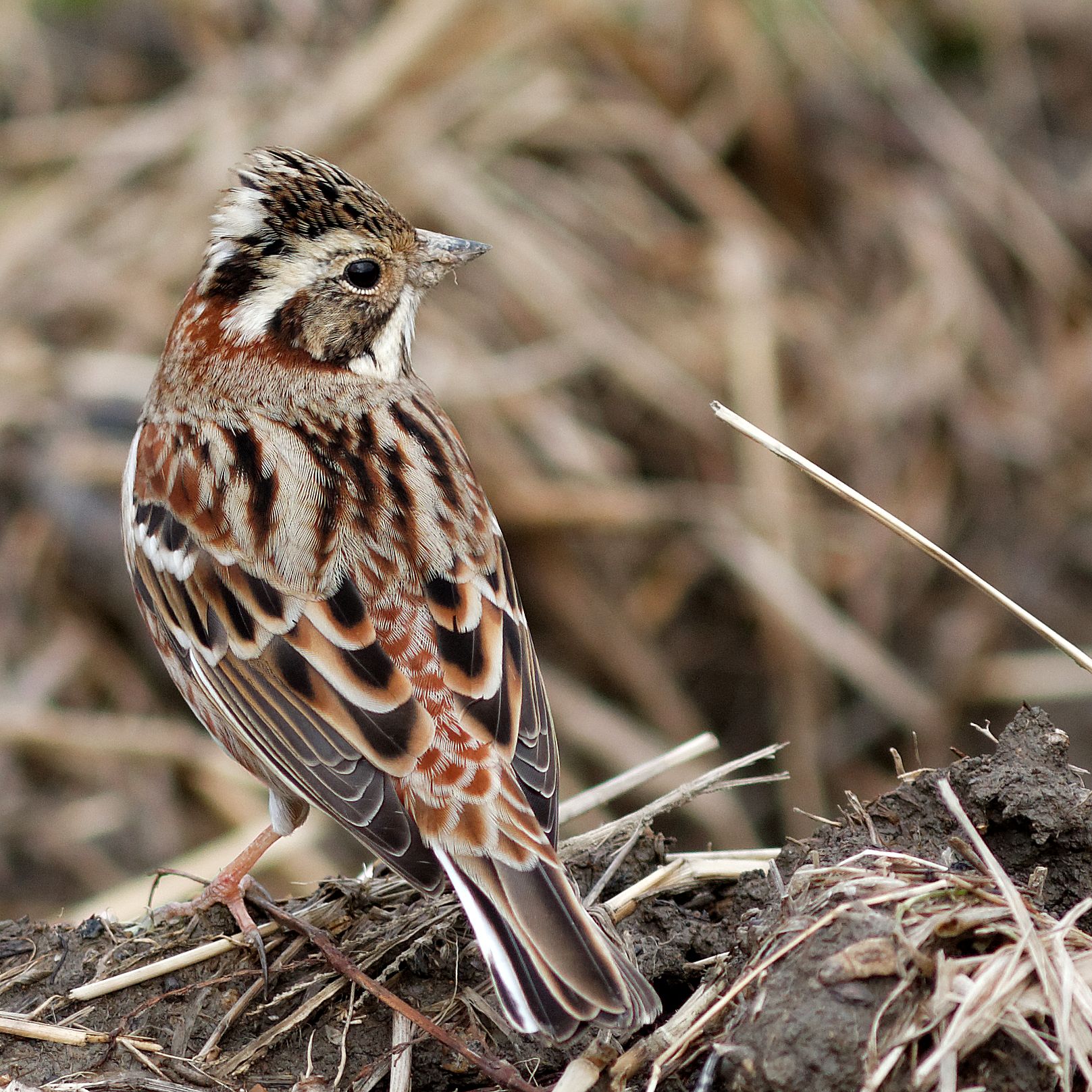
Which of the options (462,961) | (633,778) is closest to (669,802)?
(633,778)

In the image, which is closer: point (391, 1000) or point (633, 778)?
point (391, 1000)

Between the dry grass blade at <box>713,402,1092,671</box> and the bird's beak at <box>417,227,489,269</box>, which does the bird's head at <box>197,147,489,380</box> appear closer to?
the bird's beak at <box>417,227,489,269</box>

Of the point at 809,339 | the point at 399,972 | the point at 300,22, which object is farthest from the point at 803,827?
the point at 300,22

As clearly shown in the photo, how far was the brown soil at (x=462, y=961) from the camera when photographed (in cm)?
333

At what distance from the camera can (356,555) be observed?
4.37 metres

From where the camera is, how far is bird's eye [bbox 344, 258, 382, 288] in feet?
16.1

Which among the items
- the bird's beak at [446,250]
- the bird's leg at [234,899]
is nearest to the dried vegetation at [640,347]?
the bird's leg at [234,899]

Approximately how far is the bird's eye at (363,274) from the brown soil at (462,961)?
71.9 inches

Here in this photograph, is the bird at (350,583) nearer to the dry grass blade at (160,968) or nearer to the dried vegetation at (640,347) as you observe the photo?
the dry grass blade at (160,968)

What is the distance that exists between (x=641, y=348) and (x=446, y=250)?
13.1 feet

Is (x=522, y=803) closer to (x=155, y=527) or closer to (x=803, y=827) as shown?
(x=155, y=527)

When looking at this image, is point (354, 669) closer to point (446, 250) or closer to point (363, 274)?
point (363, 274)

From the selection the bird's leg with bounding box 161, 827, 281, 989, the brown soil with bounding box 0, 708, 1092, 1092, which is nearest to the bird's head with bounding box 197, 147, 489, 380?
the bird's leg with bounding box 161, 827, 281, 989

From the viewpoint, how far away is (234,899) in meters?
4.30
